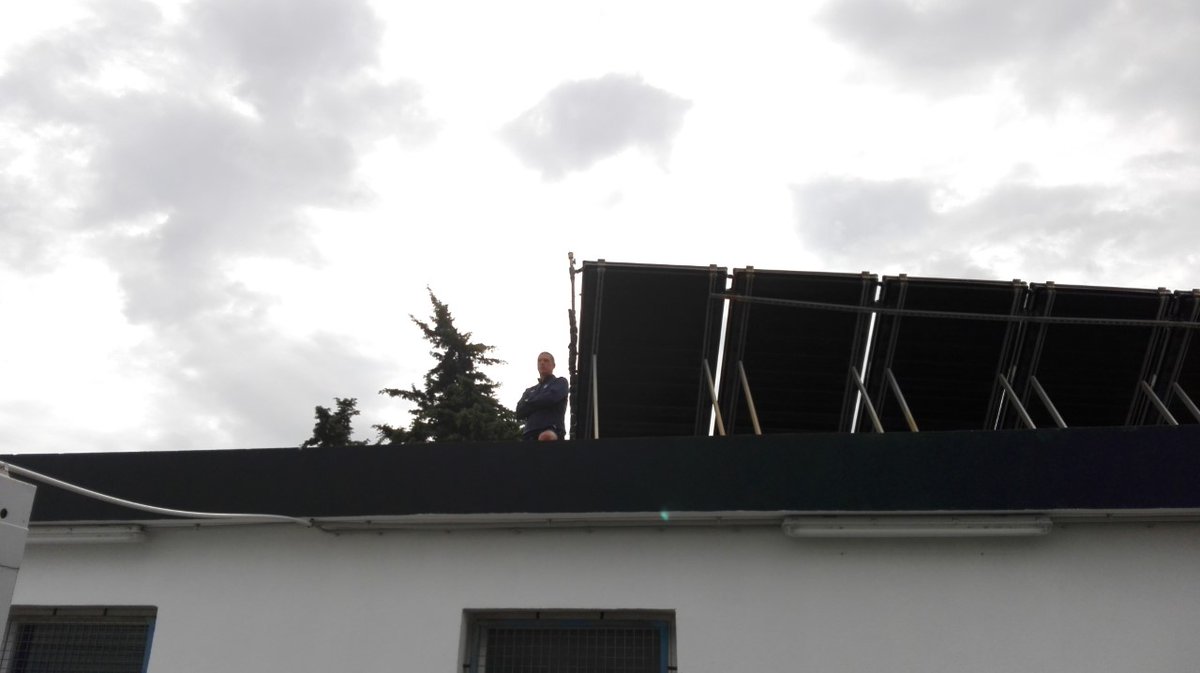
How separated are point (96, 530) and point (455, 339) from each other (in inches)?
900

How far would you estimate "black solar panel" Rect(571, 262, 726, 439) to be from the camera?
9.38 meters

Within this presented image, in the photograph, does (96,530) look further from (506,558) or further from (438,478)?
(506,558)

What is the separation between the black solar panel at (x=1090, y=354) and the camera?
31.1 feet

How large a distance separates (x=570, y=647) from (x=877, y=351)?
5218 millimetres

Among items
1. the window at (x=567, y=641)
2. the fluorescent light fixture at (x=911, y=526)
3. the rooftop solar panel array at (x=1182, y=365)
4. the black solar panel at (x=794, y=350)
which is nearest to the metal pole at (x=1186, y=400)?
the rooftop solar panel array at (x=1182, y=365)

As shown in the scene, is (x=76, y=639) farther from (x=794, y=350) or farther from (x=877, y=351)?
(x=877, y=351)

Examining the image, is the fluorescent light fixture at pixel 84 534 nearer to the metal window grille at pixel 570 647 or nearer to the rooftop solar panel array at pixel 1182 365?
the metal window grille at pixel 570 647

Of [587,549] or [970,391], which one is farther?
[970,391]

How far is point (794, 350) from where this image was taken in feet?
32.4

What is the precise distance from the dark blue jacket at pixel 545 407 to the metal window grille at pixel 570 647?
234 cm

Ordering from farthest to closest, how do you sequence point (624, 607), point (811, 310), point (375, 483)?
1. point (811, 310)
2. point (375, 483)
3. point (624, 607)

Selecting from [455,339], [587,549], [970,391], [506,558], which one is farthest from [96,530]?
[455,339]

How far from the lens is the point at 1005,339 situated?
9.66 metres

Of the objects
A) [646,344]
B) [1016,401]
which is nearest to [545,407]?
[646,344]
